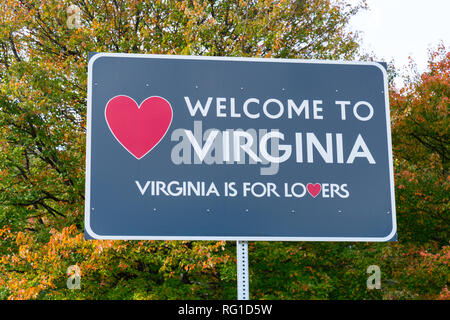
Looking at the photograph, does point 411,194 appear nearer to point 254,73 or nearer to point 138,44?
point 138,44

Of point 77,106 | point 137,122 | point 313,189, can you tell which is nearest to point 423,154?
point 77,106

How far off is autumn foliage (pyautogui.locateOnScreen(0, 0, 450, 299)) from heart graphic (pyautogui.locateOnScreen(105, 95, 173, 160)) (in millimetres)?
5329

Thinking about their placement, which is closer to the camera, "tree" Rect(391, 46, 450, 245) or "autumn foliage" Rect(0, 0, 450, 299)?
"autumn foliage" Rect(0, 0, 450, 299)

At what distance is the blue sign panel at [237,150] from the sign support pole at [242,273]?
3.5 inches

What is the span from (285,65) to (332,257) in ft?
27.9

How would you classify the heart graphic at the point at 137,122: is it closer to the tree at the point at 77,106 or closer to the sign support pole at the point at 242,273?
the sign support pole at the point at 242,273

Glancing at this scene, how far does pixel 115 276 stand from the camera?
9820mm

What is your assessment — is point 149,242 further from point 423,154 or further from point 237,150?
point 423,154

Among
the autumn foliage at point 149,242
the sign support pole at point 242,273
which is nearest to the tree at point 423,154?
the autumn foliage at point 149,242

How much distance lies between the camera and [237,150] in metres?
3.14

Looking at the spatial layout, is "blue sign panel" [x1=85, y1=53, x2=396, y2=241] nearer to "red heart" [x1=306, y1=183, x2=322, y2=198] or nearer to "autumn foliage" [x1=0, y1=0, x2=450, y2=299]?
"red heart" [x1=306, y1=183, x2=322, y2=198]

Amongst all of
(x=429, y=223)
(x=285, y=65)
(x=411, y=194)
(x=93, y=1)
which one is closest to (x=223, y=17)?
(x=93, y=1)

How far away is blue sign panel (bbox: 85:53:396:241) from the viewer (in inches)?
119

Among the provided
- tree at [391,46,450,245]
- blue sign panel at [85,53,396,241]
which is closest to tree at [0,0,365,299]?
tree at [391,46,450,245]
